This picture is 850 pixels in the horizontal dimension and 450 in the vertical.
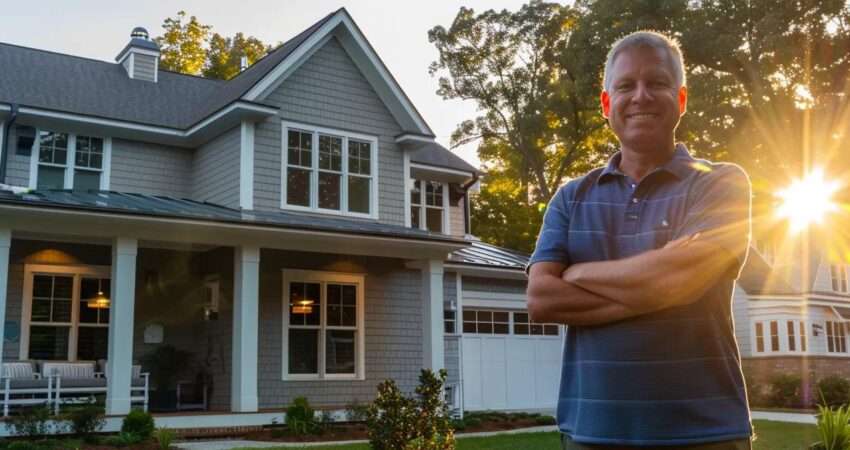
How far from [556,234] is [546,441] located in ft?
30.8

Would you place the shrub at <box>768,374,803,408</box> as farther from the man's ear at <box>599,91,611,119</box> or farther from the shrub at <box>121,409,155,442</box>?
the man's ear at <box>599,91,611,119</box>

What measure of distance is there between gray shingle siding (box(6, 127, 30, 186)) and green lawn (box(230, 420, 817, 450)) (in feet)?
24.2

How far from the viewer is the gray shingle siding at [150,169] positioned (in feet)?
49.0

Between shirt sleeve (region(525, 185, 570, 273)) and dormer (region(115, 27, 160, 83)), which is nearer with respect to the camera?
shirt sleeve (region(525, 185, 570, 273))

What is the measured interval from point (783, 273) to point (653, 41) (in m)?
28.3

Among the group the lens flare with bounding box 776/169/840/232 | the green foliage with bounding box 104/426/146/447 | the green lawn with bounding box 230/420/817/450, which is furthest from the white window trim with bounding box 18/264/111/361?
the lens flare with bounding box 776/169/840/232

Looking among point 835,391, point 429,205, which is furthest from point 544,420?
point 835,391

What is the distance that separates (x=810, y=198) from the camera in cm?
1844

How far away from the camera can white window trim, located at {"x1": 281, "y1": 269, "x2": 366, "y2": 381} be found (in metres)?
14.5

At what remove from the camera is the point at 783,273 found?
2781 cm

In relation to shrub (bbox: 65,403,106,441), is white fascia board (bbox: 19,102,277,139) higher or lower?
higher

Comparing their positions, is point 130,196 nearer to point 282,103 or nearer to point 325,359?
point 282,103

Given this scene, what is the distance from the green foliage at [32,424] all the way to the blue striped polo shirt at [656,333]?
9.90 metres

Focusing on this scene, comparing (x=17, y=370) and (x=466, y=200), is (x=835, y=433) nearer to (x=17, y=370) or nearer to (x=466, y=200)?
(x=17, y=370)
